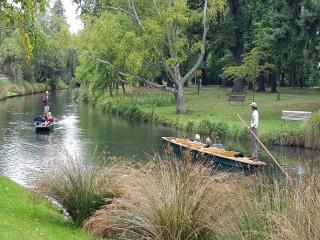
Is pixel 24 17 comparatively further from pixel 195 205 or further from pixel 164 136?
pixel 164 136

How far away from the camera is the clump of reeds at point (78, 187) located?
10.8 metres

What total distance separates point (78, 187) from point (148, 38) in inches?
1162

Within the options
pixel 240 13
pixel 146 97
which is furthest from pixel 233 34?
pixel 146 97

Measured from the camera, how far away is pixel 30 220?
10953mm

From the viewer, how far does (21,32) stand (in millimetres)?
13984

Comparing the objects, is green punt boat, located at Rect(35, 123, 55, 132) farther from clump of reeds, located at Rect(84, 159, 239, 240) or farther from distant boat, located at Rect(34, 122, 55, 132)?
clump of reeds, located at Rect(84, 159, 239, 240)

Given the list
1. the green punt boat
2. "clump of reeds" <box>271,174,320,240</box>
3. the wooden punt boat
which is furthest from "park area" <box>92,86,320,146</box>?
"clump of reeds" <box>271,174,320,240</box>

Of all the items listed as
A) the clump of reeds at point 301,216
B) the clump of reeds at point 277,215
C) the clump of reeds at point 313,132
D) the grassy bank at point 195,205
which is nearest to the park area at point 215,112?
the clump of reeds at point 313,132

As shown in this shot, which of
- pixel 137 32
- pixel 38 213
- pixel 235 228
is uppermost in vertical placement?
pixel 137 32

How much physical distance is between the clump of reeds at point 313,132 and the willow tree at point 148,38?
48.0 feet

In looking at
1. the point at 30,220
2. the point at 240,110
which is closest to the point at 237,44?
the point at 240,110

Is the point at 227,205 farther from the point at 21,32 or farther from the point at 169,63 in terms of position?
the point at 169,63

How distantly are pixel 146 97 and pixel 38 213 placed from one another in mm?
38667

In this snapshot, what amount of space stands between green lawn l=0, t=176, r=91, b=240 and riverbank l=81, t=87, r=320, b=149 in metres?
18.2
